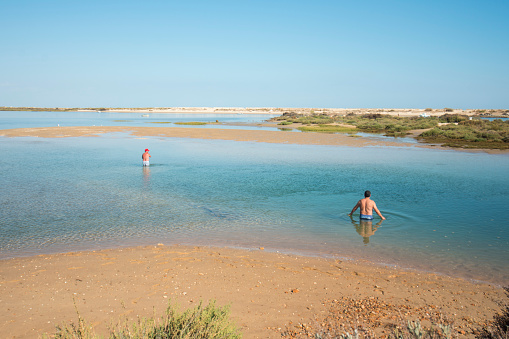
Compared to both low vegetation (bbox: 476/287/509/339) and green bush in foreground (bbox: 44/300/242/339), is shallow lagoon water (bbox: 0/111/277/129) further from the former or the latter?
green bush in foreground (bbox: 44/300/242/339)

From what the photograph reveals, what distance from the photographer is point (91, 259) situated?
896 cm

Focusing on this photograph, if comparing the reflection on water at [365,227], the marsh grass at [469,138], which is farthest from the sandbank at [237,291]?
the marsh grass at [469,138]

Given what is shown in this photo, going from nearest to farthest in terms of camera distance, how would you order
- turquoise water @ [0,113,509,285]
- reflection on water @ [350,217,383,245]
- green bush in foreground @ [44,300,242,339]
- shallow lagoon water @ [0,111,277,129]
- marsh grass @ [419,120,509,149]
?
green bush in foreground @ [44,300,242,339] → turquoise water @ [0,113,509,285] → reflection on water @ [350,217,383,245] → marsh grass @ [419,120,509,149] → shallow lagoon water @ [0,111,277,129]

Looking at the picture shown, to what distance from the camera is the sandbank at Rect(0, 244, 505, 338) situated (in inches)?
245

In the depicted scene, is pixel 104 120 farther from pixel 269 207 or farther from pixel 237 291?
pixel 237 291

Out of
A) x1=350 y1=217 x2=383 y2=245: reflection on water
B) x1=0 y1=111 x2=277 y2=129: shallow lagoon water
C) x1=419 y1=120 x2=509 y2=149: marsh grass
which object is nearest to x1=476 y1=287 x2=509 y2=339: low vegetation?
x1=350 y1=217 x2=383 y2=245: reflection on water

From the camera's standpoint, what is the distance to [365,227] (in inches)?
481

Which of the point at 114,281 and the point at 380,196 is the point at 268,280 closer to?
the point at 114,281

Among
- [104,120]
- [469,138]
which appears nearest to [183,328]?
[469,138]

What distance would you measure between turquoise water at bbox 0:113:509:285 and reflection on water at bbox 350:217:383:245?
32mm

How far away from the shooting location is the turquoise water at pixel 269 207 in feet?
33.8

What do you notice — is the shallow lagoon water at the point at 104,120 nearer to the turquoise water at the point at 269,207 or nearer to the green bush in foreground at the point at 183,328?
the turquoise water at the point at 269,207

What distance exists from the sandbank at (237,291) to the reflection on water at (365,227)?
2372 mm

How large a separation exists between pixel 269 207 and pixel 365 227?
378 centimetres
